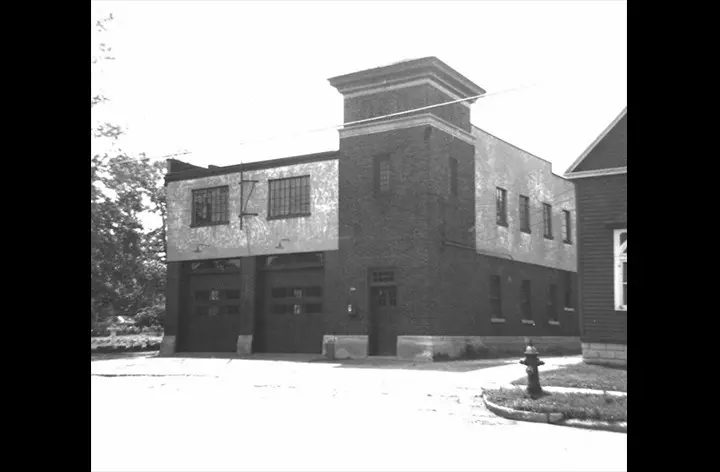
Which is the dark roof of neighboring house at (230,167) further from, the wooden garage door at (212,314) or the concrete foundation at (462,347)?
the concrete foundation at (462,347)

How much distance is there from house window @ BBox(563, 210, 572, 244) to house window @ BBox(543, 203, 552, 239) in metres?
1.42

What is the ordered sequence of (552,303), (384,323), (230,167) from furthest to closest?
(552,303) < (230,167) < (384,323)

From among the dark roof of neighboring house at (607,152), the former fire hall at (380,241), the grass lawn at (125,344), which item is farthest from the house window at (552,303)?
the grass lawn at (125,344)

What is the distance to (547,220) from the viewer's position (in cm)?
3491

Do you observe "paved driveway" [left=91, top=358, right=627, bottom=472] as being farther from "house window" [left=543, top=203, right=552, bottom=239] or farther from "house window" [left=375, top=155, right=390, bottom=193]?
"house window" [left=543, top=203, right=552, bottom=239]

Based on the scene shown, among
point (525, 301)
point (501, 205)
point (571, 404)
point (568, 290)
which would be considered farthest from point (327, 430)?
point (568, 290)

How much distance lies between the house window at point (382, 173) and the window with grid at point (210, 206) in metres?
7.51

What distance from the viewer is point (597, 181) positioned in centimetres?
2002

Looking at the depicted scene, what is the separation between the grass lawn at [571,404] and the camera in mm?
11141

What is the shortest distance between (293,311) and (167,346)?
6.71m

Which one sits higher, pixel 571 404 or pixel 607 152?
pixel 607 152

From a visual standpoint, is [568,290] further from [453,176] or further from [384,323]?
[384,323]
